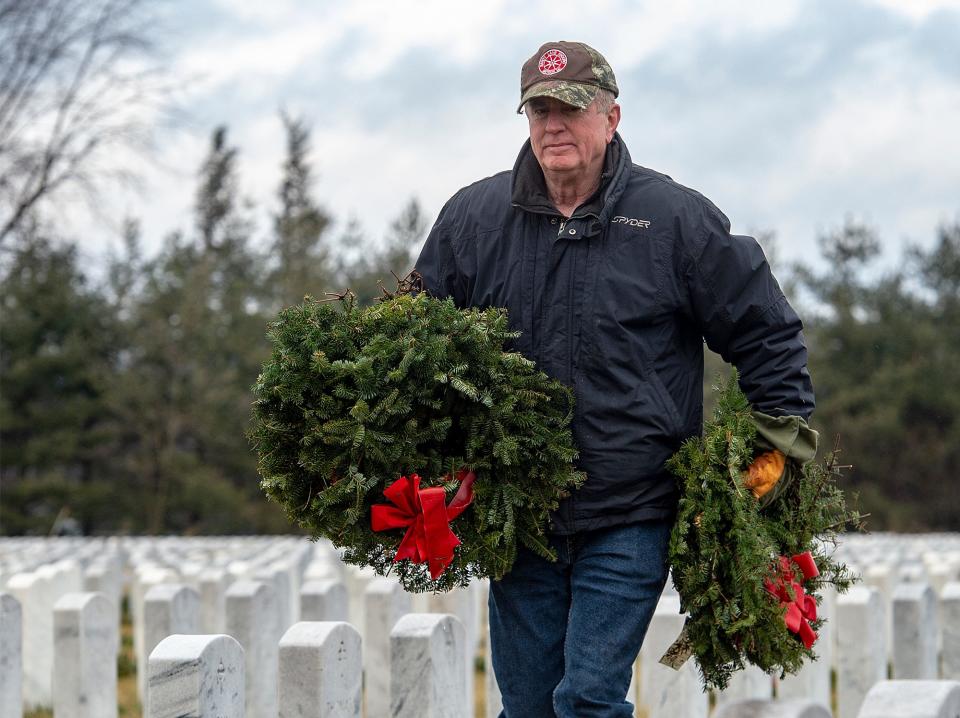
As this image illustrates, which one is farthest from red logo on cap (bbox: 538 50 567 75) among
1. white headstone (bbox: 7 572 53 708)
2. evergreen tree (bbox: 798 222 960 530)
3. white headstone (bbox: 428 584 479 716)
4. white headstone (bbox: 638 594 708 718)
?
evergreen tree (bbox: 798 222 960 530)

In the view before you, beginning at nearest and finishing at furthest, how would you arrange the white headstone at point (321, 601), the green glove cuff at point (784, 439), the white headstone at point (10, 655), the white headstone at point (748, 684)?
the green glove cuff at point (784, 439)
the white headstone at point (10, 655)
the white headstone at point (748, 684)
the white headstone at point (321, 601)

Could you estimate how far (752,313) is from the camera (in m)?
3.37

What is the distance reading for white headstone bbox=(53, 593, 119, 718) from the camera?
5172mm

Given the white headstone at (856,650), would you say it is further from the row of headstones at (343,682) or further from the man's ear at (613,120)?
the man's ear at (613,120)

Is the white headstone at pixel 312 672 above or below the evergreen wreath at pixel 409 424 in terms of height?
below

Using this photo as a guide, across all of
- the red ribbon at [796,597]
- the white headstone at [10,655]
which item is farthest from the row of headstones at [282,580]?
the red ribbon at [796,597]

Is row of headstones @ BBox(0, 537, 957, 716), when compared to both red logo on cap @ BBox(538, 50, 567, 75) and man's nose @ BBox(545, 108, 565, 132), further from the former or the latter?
red logo on cap @ BBox(538, 50, 567, 75)

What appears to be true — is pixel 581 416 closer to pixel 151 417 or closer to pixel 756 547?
pixel 756 547

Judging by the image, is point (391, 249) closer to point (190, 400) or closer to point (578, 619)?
point (190, 400)

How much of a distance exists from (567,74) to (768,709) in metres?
1.86

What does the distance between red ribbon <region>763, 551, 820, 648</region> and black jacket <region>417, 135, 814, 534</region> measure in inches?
13.1

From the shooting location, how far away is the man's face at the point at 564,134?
11.2ft

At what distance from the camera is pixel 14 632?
4.61 metres

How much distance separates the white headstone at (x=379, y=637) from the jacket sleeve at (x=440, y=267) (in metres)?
1.83
